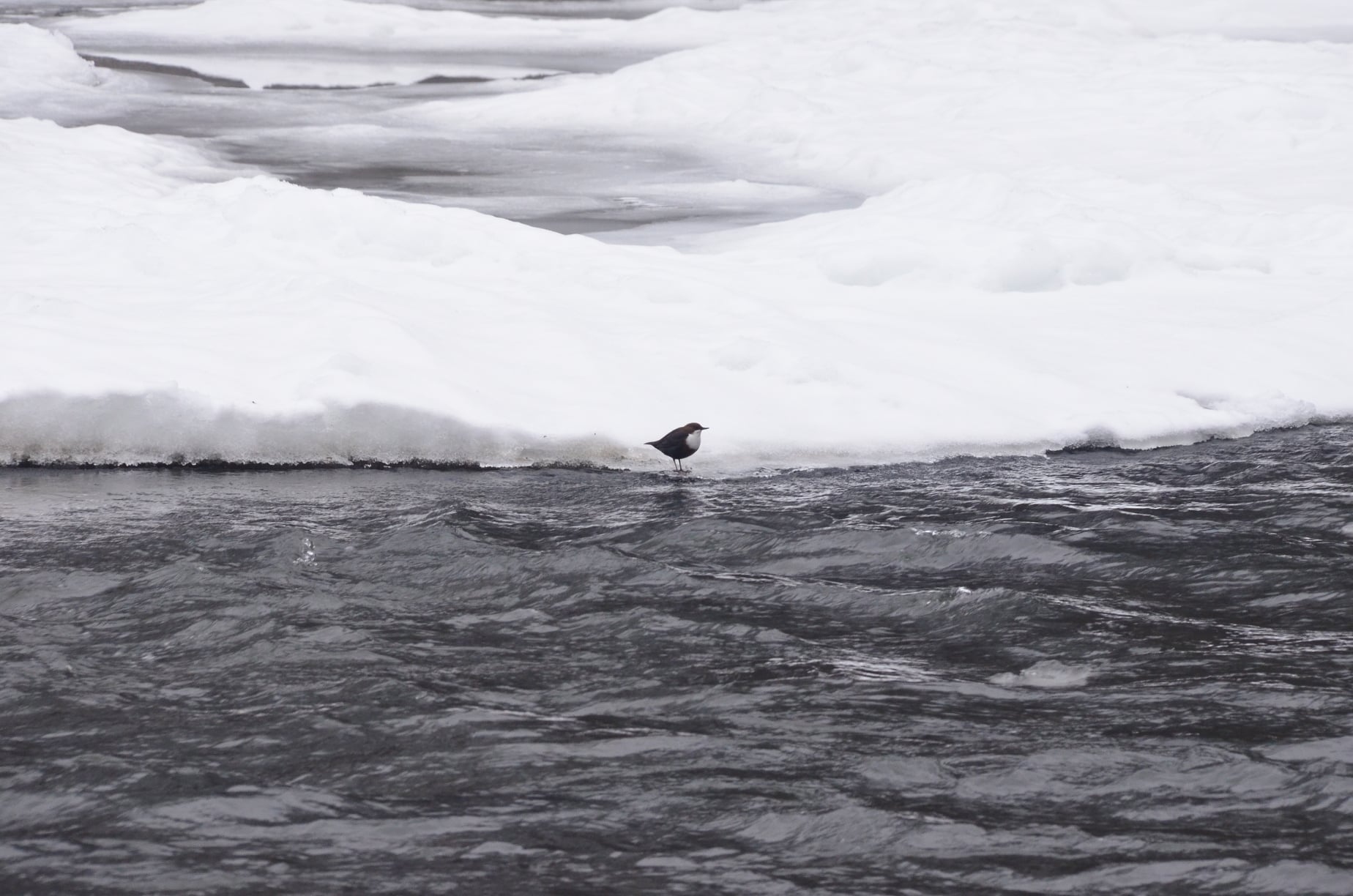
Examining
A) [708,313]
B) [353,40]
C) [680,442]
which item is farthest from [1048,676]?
[353,40]

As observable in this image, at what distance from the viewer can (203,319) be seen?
7.72 m

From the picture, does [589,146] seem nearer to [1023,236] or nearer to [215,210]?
[215,210]

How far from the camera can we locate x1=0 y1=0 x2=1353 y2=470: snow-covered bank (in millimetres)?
6824

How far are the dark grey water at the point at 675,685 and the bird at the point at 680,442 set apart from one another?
0.52 ft

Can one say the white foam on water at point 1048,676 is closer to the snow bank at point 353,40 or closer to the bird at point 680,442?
the bird at point 680,442

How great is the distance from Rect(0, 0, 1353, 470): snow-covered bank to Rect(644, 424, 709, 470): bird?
310 mm

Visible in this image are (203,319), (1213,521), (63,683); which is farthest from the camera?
(203,319)

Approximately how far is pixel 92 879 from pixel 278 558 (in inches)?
81.6

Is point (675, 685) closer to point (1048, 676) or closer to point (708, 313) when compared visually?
point (1048, 676)

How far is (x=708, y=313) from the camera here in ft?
27.6

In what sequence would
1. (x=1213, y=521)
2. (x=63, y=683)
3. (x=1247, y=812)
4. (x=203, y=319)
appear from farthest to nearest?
(x=203, y=319), (x=1213, y=521), (x=63, y=683), (x=1247, y=812)

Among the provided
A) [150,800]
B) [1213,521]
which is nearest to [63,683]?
[150,800]

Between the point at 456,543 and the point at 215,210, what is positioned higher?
the point at 215,210

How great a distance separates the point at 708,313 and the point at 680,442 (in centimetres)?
208
